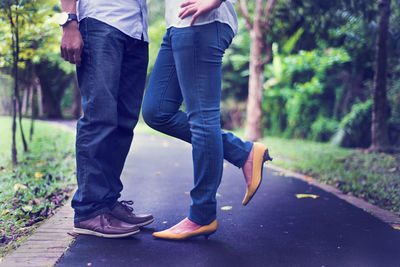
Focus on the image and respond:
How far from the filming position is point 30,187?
297cm

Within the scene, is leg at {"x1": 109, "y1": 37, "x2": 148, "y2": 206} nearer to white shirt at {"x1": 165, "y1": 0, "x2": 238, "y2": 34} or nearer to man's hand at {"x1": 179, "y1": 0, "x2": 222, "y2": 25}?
white shirt at {"x1": 165, "y1": 0, "x2": 238, "y2": 34}

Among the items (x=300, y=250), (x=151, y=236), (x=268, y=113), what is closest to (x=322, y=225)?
(x=300, y=250)

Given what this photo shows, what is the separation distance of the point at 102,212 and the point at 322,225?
1.34 metres

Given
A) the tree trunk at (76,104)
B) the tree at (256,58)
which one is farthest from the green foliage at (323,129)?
the tree trunk at (76,104)

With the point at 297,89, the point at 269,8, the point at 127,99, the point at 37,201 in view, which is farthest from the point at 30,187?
the point at 297,89

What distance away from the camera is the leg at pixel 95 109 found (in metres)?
1.84

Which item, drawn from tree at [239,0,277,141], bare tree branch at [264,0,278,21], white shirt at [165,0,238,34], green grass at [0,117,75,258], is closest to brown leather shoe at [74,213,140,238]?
green grass at [0,117,75,258]

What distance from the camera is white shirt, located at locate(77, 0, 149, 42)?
1.84 metres

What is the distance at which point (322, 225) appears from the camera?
225 centimetres

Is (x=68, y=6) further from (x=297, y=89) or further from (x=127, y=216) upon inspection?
(x=297, y=89)

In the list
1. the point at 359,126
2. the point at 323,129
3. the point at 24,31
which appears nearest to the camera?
the point at 24,31

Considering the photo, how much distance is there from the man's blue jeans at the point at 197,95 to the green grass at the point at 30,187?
0.97m

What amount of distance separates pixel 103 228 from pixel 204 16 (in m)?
1.20

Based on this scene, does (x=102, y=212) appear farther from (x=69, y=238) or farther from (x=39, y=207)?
(x=39, y=207)
